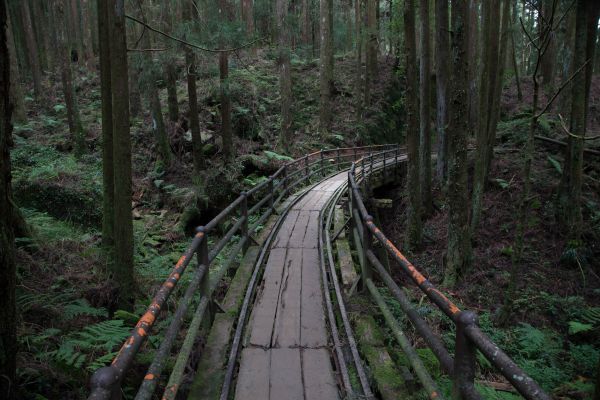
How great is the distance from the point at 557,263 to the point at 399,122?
2126 centimetres

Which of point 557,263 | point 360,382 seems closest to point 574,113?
point 557,263

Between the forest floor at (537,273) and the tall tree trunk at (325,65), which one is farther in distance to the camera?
the tall tree trunk at (325,65)

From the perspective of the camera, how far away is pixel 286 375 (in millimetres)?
3668

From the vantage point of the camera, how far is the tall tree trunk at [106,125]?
21.1ft

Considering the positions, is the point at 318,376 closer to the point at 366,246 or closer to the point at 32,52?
the point at 366,246

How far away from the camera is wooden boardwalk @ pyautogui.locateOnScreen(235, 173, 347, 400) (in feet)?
11.4

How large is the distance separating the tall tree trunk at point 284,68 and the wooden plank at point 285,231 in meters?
8.32

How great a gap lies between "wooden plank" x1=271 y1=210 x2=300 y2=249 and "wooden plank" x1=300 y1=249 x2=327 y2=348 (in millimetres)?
1098

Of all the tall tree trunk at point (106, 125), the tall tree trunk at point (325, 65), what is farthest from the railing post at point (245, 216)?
the tall tree trunk at point (325, 65)

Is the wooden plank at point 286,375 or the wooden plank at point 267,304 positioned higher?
the wooden plank at point 267,304

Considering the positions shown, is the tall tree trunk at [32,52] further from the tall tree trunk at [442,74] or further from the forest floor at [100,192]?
the tall tree trunk at [442,74]

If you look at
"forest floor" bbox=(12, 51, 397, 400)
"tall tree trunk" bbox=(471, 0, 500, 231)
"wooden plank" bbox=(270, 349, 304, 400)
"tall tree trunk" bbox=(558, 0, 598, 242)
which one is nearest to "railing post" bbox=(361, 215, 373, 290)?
"wooden plank" bbox=(270, 349, 304, 400)

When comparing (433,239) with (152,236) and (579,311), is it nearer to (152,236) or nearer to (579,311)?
(579,311)

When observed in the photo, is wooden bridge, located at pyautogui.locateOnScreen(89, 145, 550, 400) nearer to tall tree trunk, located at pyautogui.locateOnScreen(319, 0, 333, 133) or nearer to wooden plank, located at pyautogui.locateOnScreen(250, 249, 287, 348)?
wooden plank, located at pyautogui.locateOnScreen(250, 249, 287, 348)
